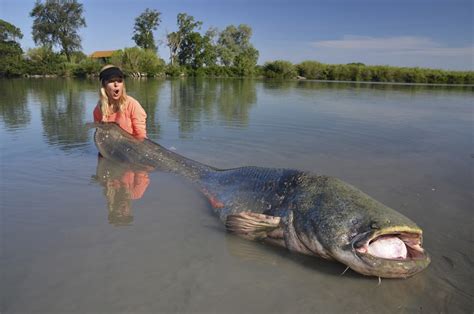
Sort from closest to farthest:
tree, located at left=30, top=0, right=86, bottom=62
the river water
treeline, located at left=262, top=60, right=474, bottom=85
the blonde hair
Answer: the river water → the blonde hair → treeline, located at left=262, top=60, right=474, bottom=85 → tree, located at left=30, top=0, right=86, bottom=62

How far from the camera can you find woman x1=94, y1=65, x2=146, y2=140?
5.32 metres

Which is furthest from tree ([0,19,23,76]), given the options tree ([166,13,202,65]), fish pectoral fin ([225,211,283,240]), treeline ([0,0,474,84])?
fish pectoral fin ([225,211,283,240])

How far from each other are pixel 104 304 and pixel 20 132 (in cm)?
738

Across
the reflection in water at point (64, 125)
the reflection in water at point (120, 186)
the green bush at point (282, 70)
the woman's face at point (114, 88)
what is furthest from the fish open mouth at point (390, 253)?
the green bush at point (282, 70)

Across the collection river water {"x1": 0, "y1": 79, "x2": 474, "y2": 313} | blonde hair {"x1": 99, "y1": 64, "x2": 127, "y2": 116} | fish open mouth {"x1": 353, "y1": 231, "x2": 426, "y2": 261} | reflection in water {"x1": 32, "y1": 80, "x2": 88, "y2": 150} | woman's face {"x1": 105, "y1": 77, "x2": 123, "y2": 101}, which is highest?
woman's face {"x1": 105, "y1": 77, "x2": 123, "y2": 101}

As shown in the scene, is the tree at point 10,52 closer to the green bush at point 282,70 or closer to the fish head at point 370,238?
the green bush at point 282,70

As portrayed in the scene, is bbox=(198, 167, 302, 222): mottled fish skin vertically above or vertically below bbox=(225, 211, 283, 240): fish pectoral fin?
above

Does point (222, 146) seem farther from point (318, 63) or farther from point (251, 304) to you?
point (318, 63)

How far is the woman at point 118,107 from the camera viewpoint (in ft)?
17.5

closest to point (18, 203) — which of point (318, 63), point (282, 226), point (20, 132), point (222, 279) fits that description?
point (222, 279)

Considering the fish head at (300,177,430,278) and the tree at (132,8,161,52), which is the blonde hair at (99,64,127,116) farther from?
the tree at (132,8,161,52)

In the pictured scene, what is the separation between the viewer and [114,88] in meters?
5.32

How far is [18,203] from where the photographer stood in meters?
4.07

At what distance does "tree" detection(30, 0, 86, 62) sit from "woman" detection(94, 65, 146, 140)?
6484 centimetres
